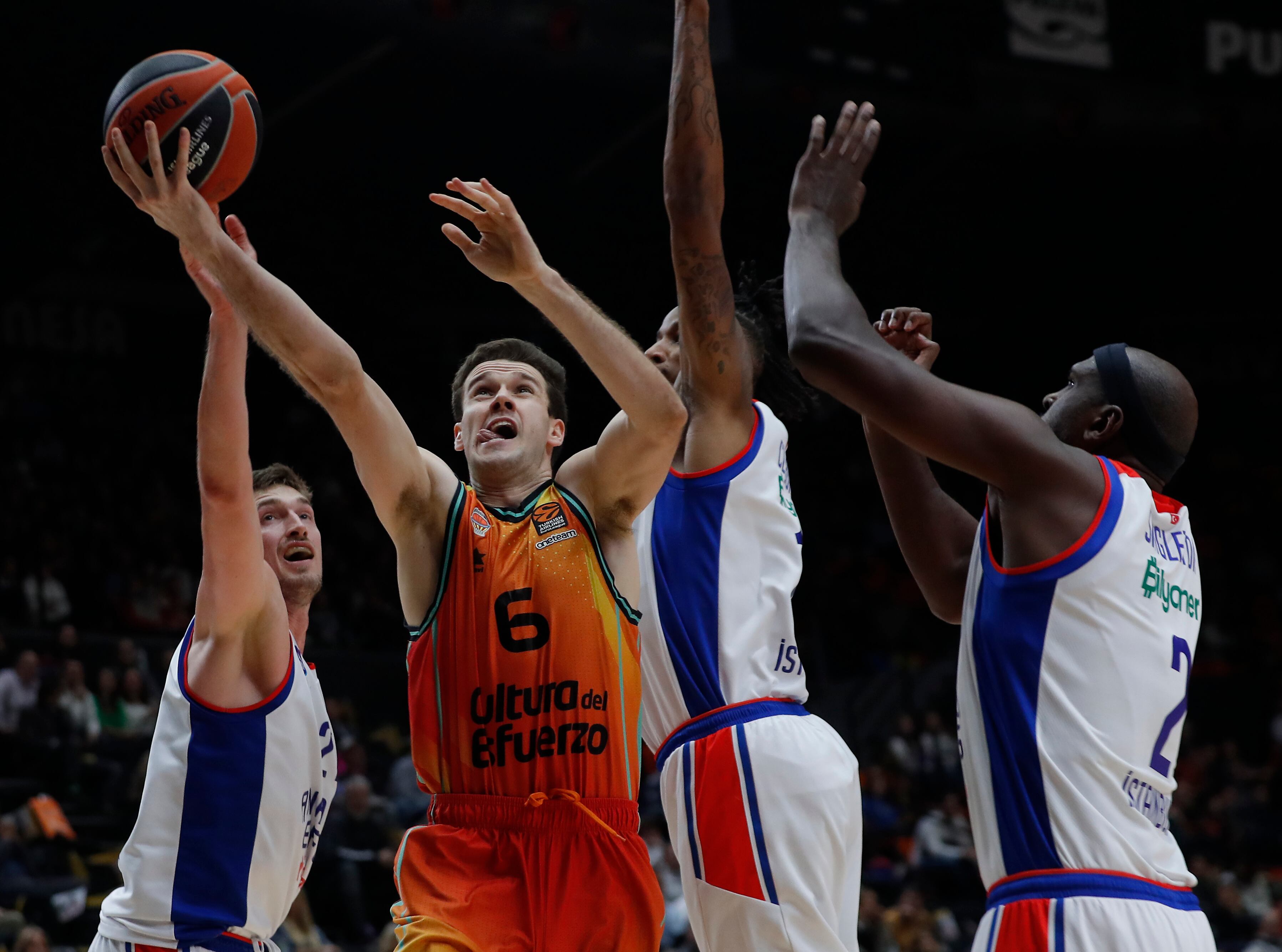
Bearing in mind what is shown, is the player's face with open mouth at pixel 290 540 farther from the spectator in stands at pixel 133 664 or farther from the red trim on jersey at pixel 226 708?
the spectator in stands at pixel 133 664

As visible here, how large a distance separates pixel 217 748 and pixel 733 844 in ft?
5.21

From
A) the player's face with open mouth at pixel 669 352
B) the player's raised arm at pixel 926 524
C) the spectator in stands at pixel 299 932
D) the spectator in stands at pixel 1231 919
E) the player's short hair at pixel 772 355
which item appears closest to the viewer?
the player's raised arm at pixel 926 524

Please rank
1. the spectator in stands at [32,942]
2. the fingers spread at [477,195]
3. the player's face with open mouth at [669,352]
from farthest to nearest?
the spectator in stands at [32,942], the player's face with open mouth at [669,352], the fingers spread at [477,195]

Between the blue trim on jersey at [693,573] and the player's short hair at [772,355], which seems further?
the player's short hair at [772,355]

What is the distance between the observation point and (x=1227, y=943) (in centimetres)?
1396

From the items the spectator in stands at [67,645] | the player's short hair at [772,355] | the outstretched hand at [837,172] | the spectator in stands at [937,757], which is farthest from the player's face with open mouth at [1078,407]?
the spectator in stands at [937,757]

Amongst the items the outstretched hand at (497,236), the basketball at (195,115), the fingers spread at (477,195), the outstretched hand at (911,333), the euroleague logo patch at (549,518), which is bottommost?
the euroleague logo patch at (549,518)

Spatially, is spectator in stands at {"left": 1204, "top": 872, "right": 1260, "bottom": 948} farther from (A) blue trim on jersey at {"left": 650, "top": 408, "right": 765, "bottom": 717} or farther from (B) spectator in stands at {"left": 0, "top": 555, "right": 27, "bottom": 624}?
(B) spectator in stands at {"left": 0, "top": 555, "right": 27, "bottom": 624}

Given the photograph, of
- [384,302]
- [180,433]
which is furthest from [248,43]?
[180,433]

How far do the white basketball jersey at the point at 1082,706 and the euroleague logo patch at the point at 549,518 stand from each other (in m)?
1.36

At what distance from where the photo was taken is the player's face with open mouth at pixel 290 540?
4.57 metres

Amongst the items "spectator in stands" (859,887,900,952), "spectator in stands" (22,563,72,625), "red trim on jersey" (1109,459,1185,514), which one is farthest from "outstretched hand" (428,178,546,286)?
"spectator in stands" (22,563,72,625)

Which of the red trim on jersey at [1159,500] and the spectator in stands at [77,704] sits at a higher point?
the spectator in stands at [77,704]

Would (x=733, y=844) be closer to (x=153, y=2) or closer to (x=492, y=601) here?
(x=492, y=601)
